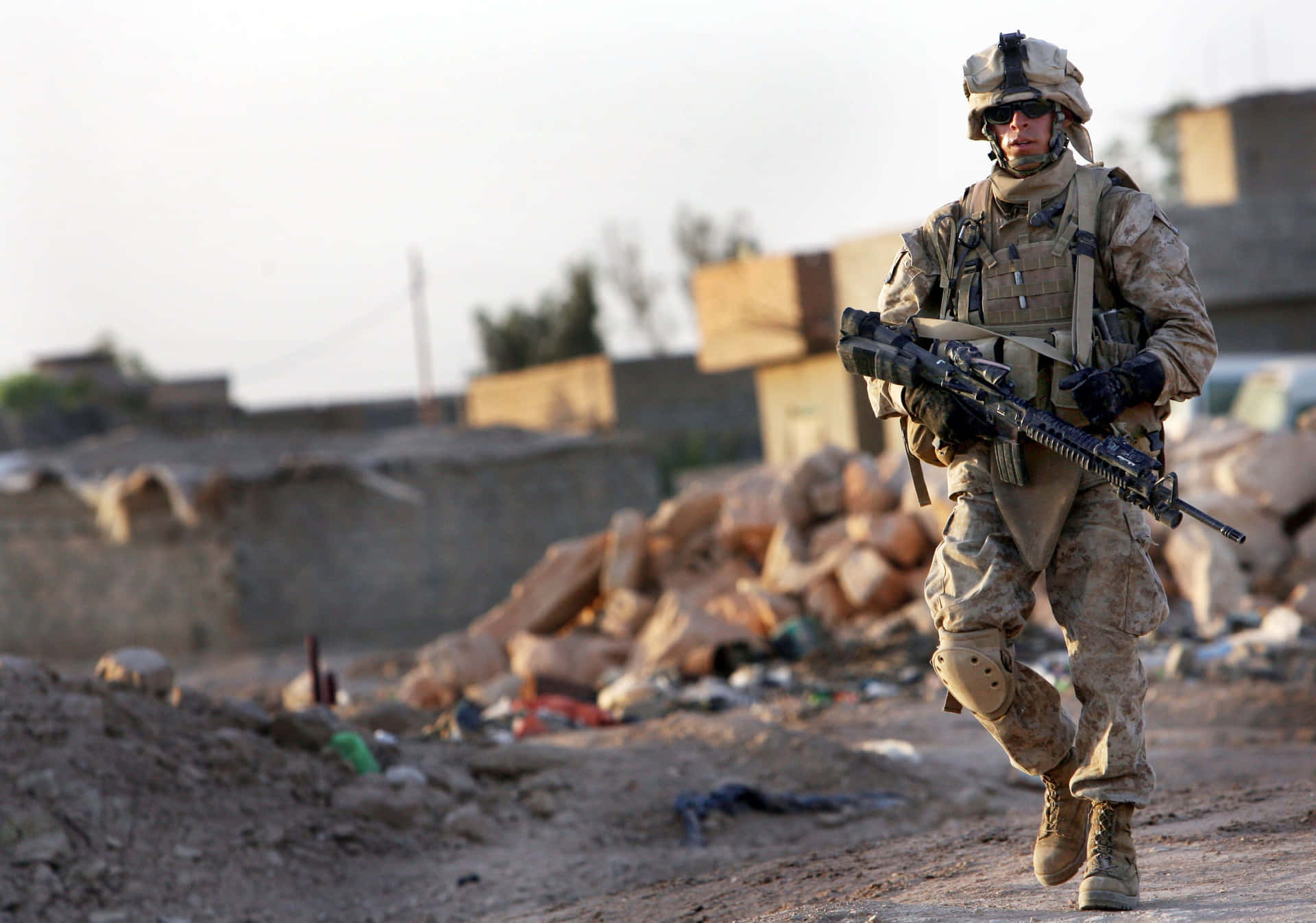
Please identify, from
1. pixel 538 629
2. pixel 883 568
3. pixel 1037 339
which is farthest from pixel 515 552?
pixel 1037 339

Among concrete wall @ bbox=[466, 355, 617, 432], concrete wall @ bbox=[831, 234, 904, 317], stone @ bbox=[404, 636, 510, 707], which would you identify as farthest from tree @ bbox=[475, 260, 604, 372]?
stone @ bbox=[404, 636, 510, 707]

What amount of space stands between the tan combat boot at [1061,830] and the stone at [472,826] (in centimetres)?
228

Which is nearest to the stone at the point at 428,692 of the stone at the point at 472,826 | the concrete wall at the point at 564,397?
the stone at the point at 472,826

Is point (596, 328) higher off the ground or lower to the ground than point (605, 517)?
higher

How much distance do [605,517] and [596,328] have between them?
23.3 metres

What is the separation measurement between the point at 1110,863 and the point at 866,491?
7.66 metres

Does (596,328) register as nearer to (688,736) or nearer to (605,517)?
(605,517)

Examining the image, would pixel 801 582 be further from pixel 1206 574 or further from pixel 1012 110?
pixel 1012 110

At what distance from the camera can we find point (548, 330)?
3938 centimetres

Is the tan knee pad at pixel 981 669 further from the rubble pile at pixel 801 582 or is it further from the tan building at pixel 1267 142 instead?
the tan building at pixel 1267 142

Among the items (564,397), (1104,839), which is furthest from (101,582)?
(1104,839)

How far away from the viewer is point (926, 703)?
755cm

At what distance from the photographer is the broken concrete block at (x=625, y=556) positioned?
10961mm

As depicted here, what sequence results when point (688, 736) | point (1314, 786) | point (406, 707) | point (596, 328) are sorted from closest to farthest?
1. point (1314, 786)
2. point (688, 736)
3. point (406, 707)
4. point (596, 328)
